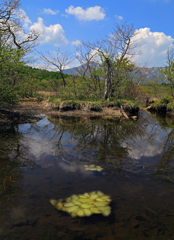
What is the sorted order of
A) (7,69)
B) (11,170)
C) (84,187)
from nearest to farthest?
(84,187), (11,170), (7,69)

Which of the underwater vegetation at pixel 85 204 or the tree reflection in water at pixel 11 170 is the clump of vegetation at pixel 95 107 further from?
the underwater vegetation at pixel 85 204

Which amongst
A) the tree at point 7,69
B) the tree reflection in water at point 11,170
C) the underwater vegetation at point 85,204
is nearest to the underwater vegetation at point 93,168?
the underwater vegetation at point 85,204

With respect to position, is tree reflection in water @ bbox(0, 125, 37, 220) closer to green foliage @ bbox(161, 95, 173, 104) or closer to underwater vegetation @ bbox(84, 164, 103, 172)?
underwater vegetation @ bbox(84, 164, 103, 172)

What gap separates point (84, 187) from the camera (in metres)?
3.33

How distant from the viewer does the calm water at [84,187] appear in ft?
7.44

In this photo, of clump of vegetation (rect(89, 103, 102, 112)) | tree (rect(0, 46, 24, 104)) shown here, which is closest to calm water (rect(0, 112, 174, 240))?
tree (rect(0, 46, 24, 104))

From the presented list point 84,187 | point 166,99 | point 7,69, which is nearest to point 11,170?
point 84,187

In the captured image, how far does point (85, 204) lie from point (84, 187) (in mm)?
522

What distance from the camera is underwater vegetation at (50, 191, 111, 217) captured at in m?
2.64

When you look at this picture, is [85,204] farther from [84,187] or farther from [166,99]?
[166,99]

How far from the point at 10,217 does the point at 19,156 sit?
8.48 ft

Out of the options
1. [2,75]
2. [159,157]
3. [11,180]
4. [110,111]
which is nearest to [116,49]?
[110,111]

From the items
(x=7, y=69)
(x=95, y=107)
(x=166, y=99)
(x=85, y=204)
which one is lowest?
(x=85, y=204)

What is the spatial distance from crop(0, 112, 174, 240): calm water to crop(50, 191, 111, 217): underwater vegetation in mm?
97
